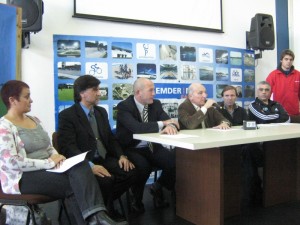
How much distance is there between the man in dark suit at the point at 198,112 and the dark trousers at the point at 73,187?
1.15 m

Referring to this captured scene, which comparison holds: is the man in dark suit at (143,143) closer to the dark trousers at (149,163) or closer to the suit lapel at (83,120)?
the dark trousers at (149,163)

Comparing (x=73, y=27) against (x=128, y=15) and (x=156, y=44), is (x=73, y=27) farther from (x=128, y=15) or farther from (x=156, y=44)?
(x=156, y=44)

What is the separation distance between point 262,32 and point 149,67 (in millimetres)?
1717

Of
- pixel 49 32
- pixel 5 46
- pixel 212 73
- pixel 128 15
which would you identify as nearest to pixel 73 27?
pixel 49 32

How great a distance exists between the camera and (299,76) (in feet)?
13.4

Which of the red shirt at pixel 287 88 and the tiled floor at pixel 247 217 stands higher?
the red shirt at pixel 287 88

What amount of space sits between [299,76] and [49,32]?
125 inches

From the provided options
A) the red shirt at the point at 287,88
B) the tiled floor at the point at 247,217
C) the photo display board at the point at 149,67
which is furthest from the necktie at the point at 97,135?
the red shirt at the point at 287,88

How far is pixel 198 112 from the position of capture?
263cm

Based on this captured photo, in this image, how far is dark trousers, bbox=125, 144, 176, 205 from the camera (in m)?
2.49

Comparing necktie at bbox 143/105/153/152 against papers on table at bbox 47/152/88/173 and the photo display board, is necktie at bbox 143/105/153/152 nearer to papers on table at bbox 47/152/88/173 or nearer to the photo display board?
the photo display board

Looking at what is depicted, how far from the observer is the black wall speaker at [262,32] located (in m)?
4.14

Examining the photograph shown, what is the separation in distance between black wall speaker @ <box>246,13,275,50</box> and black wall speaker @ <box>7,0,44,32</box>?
2.79 metres

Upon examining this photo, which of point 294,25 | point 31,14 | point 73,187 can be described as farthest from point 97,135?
point 294,25
